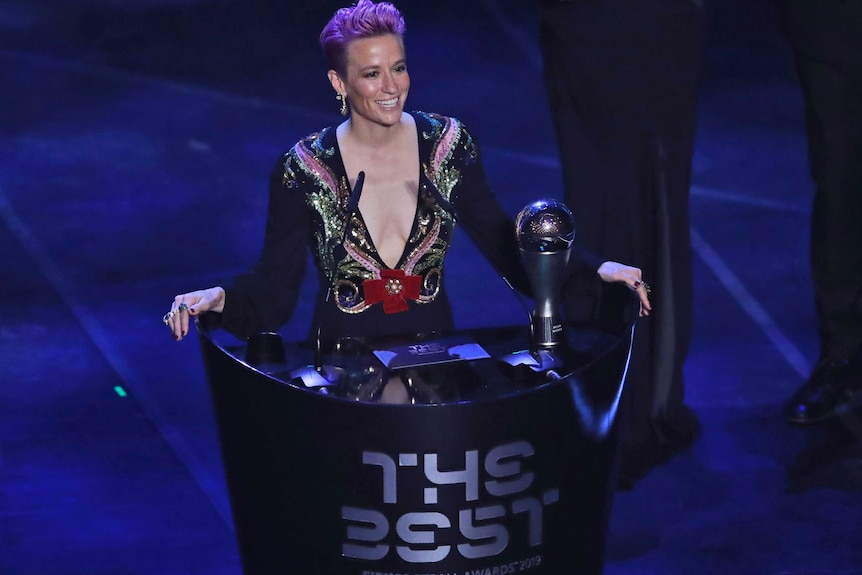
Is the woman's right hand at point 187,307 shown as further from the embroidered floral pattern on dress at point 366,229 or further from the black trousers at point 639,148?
the black trousers at point 639,148

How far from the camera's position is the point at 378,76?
3889 millimetres

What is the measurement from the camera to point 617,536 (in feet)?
15.5

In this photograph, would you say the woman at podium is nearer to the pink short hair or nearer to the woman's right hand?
the pink short hair

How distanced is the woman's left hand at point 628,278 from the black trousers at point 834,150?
5.89 ft

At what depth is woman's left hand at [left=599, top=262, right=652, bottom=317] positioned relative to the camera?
377cm

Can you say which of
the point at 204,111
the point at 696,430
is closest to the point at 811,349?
the point at 696,430

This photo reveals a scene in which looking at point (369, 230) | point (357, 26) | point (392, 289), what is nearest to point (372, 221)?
point (369, 230)

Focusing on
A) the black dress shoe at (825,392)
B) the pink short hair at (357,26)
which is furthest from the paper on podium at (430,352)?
the black dress shoe at (825,392)

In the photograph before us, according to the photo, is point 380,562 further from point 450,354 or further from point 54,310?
point 54,310

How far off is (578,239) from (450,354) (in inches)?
61.8

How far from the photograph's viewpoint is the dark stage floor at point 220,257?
15.8ft

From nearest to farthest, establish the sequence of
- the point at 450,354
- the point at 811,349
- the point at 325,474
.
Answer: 1. the point at 325,474
2. the point at 450,354
3. the point at 811,349

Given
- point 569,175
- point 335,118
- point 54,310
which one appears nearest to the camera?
point 569,175

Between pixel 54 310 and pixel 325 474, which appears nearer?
pixel 325 474
